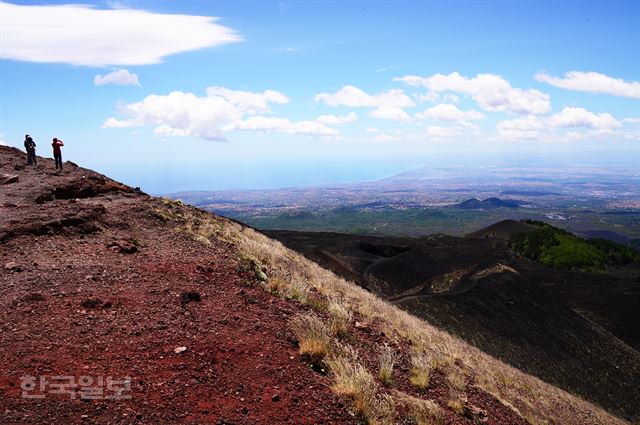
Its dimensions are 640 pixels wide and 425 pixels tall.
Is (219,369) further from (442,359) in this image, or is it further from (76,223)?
(76,223)

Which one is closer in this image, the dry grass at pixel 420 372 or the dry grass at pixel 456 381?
the dry grass at pixel 420 372

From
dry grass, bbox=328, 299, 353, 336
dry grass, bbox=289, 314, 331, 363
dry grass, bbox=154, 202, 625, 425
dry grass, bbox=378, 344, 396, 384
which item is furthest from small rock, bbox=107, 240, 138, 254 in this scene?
dry grass, bbox=378, 344, 396, 384

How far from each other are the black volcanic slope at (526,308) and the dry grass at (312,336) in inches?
649

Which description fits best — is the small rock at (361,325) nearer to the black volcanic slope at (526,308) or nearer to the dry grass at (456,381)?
the dry grass at (456,381)

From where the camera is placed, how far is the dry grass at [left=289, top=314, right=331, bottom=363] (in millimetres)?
7758

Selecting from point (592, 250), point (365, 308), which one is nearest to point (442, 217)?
point (592, 250)

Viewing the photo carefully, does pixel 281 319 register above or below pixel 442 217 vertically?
above

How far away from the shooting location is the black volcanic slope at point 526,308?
75.7 ft

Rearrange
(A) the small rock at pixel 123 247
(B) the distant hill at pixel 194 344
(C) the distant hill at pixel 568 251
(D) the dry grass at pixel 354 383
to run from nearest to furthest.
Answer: (B) the distant hill at pixel 194 344, (D) the dry grass at pixel 354 383, (A) the small rock at pixel 123 247, (C) the distant hill at pixel 568 251

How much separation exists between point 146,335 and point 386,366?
422 centimetres

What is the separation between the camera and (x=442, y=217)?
18038cm

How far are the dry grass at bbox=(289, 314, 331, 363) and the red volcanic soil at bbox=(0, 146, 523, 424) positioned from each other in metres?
0.21

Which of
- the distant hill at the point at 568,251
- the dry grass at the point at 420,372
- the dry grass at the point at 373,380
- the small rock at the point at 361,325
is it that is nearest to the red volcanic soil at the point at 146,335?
the small rock at the point at 361,325

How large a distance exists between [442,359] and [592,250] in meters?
58.7
